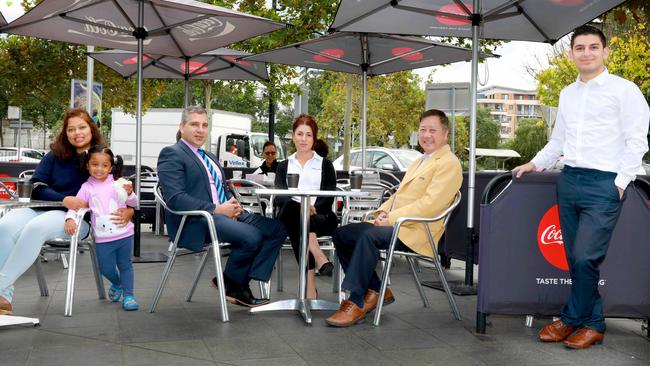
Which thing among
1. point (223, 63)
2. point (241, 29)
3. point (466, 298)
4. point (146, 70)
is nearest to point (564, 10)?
point (466, 298)

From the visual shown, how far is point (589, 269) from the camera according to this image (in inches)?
172

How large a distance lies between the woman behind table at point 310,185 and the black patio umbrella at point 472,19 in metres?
1.36

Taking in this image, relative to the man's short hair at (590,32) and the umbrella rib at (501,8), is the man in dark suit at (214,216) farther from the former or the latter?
the umbrella rib at (501,8)

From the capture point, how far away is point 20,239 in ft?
16.0

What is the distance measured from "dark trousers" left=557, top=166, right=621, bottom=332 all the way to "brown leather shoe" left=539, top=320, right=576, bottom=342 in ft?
0.22

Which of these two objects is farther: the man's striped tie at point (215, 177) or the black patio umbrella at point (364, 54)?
the black patio umbrella at point (364, 54)

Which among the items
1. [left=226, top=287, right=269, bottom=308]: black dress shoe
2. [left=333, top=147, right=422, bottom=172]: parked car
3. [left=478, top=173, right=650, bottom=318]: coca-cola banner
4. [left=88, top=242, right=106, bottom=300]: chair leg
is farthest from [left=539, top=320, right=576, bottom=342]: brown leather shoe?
[left=333, top=147, right=422, bottom=172]: parked car

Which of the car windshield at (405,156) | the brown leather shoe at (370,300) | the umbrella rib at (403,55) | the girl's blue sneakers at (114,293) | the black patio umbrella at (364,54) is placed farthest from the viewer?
the car windshield at (405,156)

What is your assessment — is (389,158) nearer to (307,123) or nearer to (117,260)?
(307,123)

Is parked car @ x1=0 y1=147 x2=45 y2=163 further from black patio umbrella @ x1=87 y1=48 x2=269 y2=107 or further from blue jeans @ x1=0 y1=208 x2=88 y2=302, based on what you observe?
blue jeans @ x1=0 y1=208 x2=88 y2=302

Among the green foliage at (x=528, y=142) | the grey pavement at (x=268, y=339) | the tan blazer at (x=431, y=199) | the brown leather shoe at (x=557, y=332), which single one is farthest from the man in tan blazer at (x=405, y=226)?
the green foliage at (x=528, y=142)

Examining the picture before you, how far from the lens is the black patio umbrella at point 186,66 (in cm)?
1109

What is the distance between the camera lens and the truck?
2522cm

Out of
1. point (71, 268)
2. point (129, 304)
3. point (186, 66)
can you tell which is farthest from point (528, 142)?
point (71, 268)
